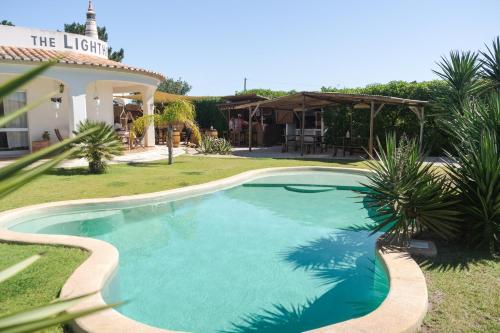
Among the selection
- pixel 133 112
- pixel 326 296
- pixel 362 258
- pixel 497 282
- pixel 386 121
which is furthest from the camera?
pixel 133 112

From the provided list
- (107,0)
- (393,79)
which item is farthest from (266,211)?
(393,79)

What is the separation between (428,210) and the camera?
6.23 metres

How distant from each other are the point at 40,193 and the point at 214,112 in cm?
1985

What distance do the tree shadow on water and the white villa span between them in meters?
12.1

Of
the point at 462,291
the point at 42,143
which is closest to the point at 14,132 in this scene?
the point at 42,143

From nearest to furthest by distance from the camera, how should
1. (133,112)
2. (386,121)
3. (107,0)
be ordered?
(107,0) → (386,121) → (133,112)

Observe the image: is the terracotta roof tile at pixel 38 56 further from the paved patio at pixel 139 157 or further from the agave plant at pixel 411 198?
the agave plant at pixel 411 198

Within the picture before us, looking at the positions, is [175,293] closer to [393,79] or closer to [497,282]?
[497,282]

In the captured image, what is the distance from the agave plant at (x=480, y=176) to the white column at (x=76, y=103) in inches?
551

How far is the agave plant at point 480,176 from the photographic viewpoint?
5723 millimetres

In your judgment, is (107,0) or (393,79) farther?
(393,79)

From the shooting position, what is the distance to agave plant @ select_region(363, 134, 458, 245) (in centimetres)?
616

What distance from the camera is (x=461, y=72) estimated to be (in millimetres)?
14219

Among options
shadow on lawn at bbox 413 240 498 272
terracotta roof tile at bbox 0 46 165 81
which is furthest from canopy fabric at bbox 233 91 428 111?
shadow on lawn at bbox 413 240 498 272
